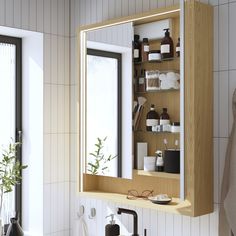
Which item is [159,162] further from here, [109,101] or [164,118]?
[109,101]

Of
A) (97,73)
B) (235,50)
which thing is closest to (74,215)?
(97,73)

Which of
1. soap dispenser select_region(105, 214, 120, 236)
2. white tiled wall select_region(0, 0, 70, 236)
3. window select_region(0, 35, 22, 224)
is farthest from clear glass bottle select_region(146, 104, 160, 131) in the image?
window select_region(0, 35, 22, 224)

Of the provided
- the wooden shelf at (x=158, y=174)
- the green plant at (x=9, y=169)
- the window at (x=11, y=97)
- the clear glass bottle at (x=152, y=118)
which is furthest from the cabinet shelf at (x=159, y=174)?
the window at (x=11, y=97)

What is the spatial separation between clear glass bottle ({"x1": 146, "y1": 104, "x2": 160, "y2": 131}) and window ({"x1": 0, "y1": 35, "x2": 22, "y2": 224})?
3.13 ft

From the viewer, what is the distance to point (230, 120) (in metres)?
2.11

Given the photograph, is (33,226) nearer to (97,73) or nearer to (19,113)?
(19,113)

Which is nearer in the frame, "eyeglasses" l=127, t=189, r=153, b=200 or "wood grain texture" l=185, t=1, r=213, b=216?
"wood grain texture" l=185, t=1, r=213, b=216

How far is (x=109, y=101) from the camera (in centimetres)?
254

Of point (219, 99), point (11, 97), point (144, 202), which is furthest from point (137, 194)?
point (11, 97)

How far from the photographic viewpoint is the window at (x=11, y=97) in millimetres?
2875

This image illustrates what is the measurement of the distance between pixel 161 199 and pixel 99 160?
490 mm

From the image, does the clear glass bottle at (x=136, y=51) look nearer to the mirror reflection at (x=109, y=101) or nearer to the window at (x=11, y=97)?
the mirror reflection at (x=109, y=101)

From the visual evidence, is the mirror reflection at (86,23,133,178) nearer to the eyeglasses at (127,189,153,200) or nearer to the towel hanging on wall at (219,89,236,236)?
the eyeglasses at (127,189,153,200)

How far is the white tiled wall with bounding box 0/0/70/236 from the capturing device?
9.18 feet
